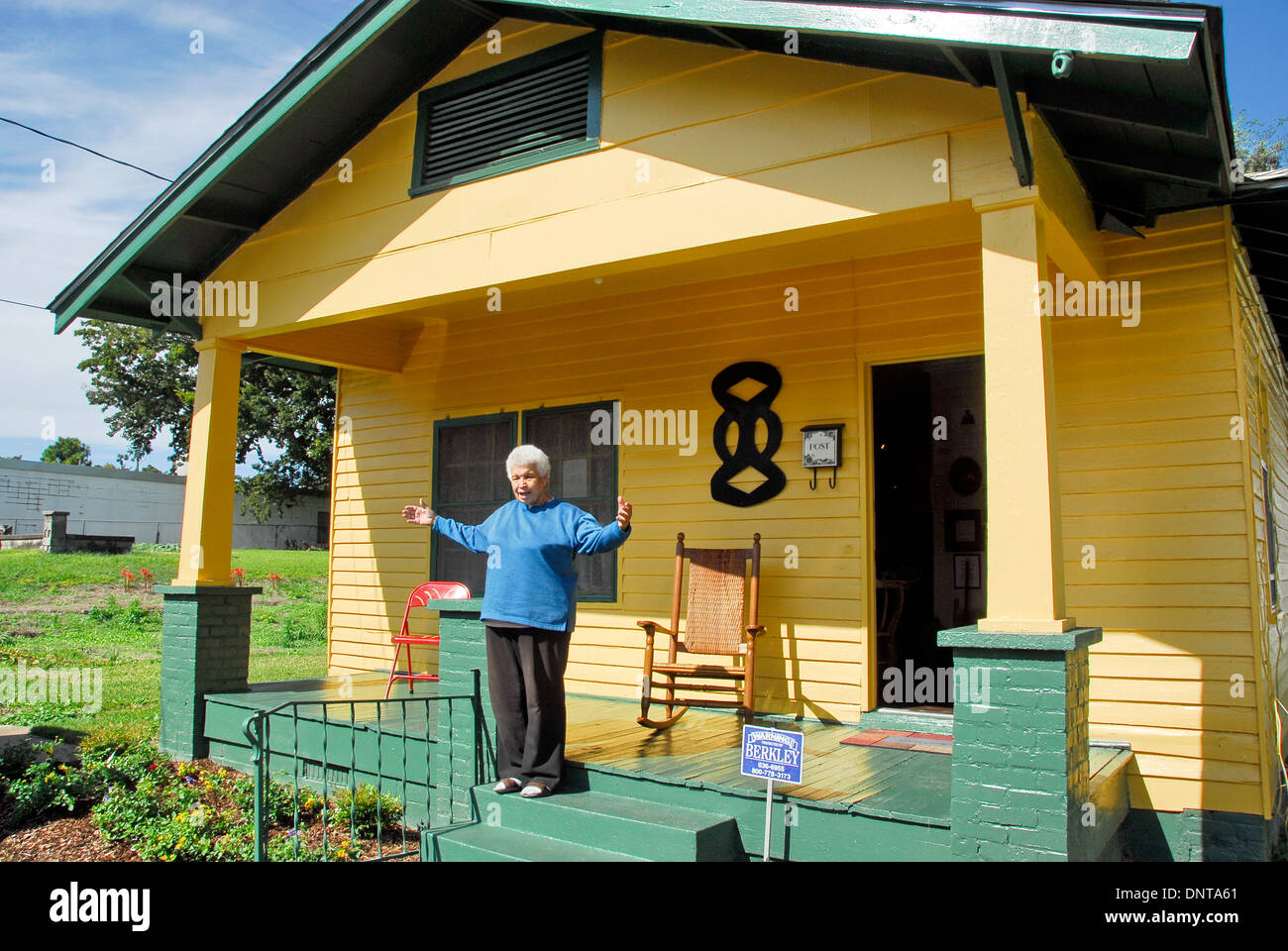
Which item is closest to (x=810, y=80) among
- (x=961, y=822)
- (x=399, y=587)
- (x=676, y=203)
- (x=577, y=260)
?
(x=676, y=203)

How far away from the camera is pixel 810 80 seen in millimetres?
4121

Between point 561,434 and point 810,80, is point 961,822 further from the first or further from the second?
point 561,434

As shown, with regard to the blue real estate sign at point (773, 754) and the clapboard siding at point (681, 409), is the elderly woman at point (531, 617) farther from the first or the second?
the clapboard siding at point (681, 409)

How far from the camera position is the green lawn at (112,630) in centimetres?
784

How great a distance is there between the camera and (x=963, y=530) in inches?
305

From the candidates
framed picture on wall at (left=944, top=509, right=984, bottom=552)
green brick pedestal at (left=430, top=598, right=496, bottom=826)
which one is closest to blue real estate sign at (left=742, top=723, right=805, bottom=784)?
green brick pedestal at (left=430, top=598, right=496, bottom=826)

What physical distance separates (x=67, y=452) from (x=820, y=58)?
2493 inches

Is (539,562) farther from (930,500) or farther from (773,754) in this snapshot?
(930,500)

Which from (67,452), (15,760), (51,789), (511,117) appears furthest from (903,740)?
(67,452)

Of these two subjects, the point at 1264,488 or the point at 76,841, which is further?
the point at 1264,488

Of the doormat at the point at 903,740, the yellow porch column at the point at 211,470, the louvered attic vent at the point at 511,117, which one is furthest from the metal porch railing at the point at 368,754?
the louvered attic vent at the point at 511,117

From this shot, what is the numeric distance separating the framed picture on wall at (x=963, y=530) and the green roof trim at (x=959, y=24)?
5.00 metres
